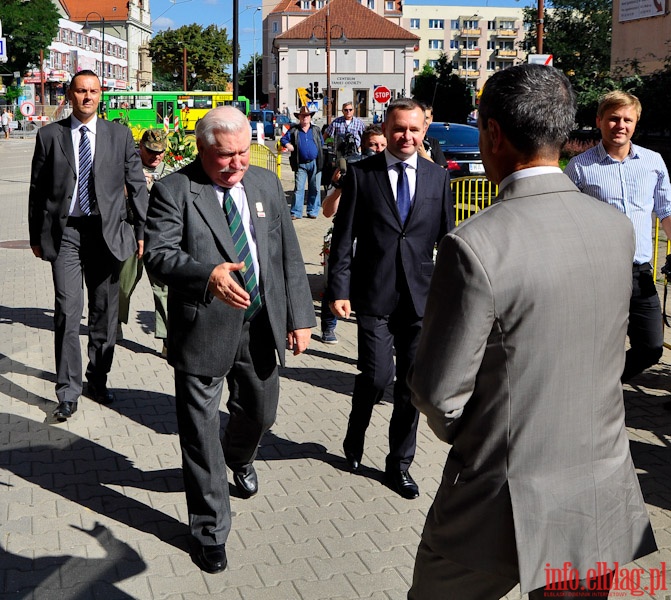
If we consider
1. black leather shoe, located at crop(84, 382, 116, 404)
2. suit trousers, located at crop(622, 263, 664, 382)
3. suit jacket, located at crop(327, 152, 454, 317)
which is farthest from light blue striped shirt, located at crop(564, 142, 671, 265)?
black leather shoe, located at crop(84, 382, 116, 404)

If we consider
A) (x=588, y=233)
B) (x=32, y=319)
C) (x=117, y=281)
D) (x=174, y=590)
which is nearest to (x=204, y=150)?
(x=174, y=590)

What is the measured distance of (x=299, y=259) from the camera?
4.44 metres

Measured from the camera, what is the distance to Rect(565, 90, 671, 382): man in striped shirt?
5512 millimetres

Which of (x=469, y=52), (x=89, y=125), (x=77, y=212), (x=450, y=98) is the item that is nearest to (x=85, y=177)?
(x=77, y=212)

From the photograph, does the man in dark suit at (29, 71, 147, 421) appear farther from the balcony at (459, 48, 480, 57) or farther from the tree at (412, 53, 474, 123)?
the balcony at (459, 48, 480, 57)

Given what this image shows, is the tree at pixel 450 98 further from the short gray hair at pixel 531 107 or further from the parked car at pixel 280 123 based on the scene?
the short gray hair at pixel 531 107

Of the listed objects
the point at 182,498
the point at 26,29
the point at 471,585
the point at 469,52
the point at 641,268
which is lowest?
the point at 182,498

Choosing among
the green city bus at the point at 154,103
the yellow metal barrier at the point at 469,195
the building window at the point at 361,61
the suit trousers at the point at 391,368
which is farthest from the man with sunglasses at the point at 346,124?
the building window at the point at 361,61

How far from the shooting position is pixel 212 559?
4.02 m

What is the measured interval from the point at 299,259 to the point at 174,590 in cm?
157

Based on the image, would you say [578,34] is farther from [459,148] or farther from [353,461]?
[353,461]

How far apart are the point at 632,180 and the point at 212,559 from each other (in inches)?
131

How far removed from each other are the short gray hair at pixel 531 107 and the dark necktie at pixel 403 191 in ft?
8.61

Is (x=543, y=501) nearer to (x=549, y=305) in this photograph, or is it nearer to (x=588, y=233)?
(x=549, y=305)
